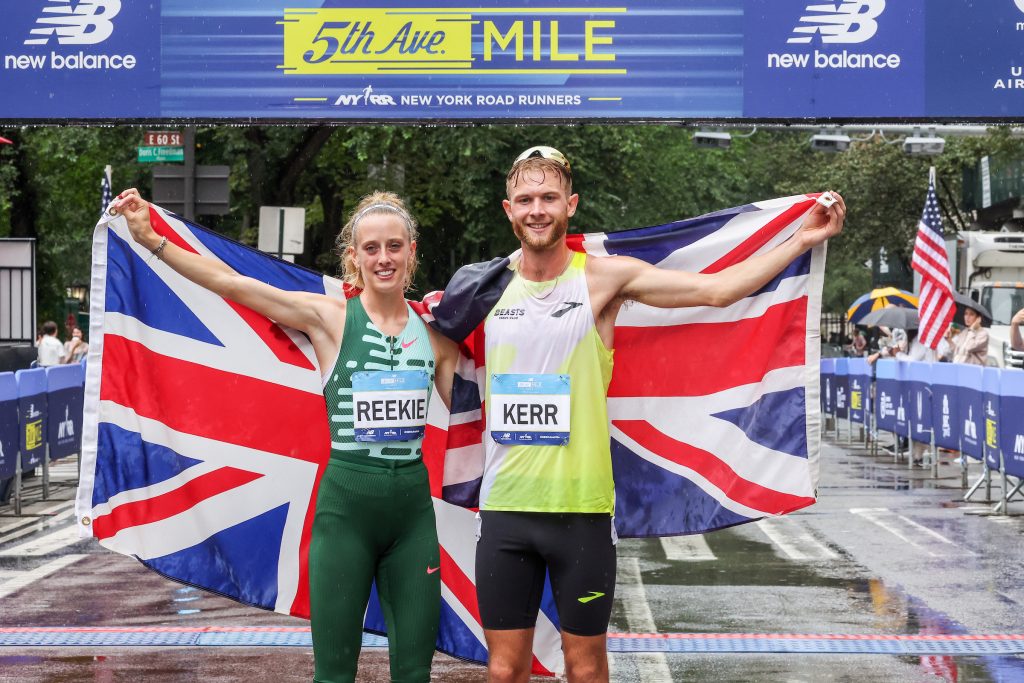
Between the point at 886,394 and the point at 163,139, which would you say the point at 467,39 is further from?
the point at 886,394

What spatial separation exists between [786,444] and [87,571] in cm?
671

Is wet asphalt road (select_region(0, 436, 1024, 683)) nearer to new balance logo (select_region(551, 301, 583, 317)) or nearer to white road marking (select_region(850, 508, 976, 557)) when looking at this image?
white road marking (select_region(850, 508, 976, 557))

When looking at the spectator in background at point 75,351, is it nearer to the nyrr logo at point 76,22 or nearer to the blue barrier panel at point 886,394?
the nyrr logo at point 76,22

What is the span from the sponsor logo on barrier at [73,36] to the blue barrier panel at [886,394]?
12.0 metres

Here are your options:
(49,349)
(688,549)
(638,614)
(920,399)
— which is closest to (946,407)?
(920,399)

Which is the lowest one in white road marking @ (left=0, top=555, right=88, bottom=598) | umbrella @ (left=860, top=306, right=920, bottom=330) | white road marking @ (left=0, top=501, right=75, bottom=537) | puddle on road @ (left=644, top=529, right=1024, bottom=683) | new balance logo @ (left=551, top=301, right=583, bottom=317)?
white road marking @ (left=0, top=501, right=75, bottom=537)

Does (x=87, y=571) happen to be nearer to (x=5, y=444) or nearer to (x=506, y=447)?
(x=5, y=444)

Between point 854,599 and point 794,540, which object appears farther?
point 794,540

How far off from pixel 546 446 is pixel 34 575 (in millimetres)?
6873

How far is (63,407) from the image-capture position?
16.9m

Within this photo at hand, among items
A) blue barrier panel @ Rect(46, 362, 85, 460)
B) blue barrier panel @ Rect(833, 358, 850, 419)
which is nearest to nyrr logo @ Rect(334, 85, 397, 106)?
blue barrier panel @ Rect(46, 362, 85, 460)

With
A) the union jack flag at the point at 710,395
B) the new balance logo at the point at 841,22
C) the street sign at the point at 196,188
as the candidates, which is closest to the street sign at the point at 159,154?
the street sign at the point at 196,188

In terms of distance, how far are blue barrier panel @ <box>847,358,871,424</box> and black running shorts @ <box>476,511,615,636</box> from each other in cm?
2128

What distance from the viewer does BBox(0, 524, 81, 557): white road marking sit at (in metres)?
12.1
